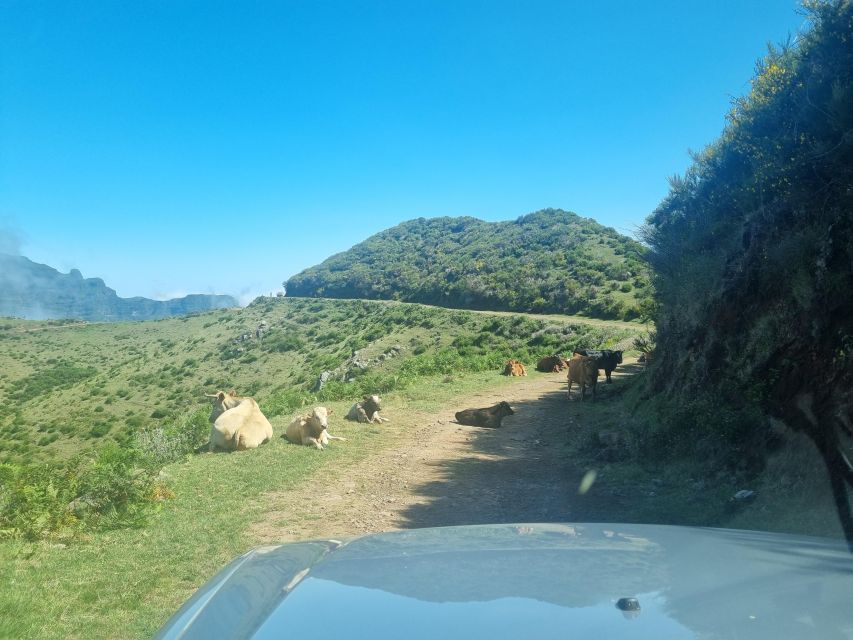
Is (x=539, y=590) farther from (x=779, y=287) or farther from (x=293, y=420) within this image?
(x=293, y=420)

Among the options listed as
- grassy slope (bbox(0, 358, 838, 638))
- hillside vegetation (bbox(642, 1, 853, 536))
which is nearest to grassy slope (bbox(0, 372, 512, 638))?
grassy slope (bbox(0, 358, 838, 638))

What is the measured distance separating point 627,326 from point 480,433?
2470 centimetres

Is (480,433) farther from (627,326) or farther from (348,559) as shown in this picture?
(627,326)

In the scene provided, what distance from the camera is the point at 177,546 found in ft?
20.7

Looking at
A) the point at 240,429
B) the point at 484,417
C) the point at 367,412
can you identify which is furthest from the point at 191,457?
the point at 484,417

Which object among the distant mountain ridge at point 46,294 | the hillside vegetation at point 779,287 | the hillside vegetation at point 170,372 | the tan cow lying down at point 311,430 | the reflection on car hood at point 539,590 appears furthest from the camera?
the distant mountain ridge at point 46,294

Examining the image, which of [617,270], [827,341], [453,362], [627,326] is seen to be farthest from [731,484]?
[617,270]

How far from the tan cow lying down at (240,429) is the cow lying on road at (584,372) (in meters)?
7.83

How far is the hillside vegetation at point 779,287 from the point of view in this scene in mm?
6363

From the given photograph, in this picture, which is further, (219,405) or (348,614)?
(219,405)

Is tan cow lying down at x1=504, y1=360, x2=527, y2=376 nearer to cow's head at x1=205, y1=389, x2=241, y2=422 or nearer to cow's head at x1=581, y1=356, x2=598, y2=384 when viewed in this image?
cow's head at x1=581, y1=356, x2=598, y2=384

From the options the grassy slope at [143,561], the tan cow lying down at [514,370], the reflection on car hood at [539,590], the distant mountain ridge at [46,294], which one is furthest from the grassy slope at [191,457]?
the distant mountain ridge at [46,294]

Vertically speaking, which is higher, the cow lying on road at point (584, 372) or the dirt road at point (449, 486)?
the cow lying on road at point (584, 372)

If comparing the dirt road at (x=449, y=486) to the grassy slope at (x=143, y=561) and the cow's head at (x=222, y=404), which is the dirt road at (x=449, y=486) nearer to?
the grassy slope at (x=143, y=561)
